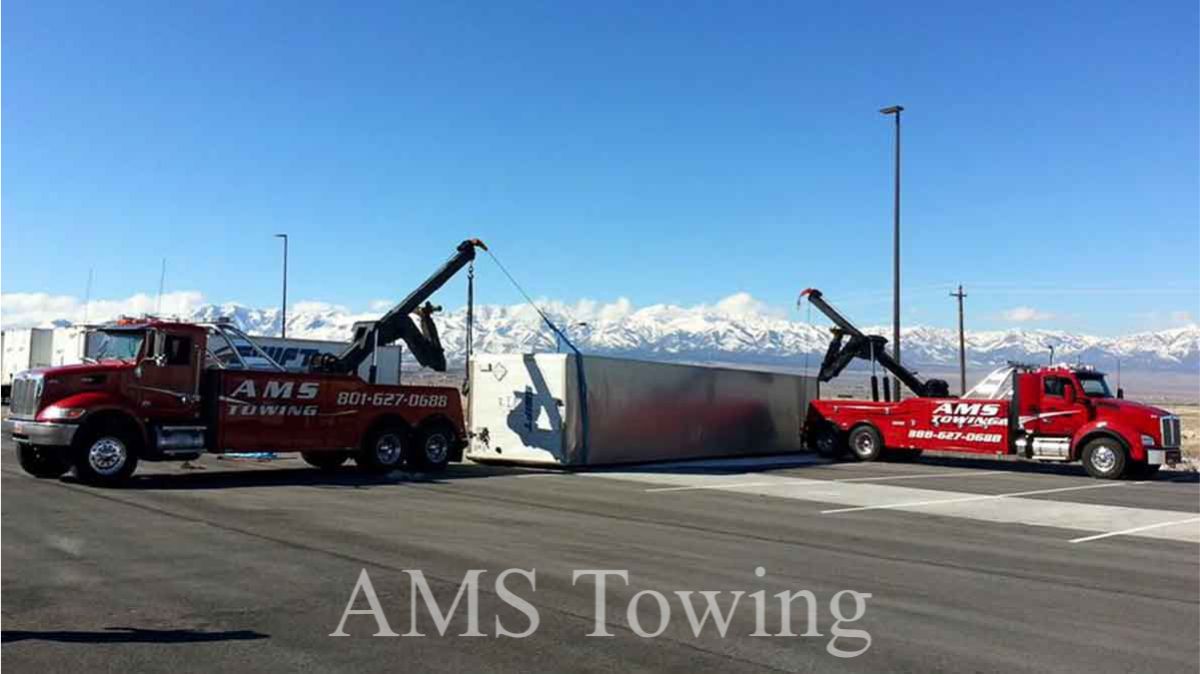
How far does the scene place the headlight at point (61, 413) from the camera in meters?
15.9

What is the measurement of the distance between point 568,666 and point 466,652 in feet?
2.39

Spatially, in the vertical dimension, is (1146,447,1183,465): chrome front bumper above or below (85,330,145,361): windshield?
below

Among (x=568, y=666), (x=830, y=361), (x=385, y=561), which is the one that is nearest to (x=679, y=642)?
(x=568, y=666)

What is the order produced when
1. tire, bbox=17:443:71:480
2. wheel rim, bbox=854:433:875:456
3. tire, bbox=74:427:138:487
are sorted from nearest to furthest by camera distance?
tire, bbox=74:427:138:487 → tire, bbox=17:443:71:480 → wheel rim, bbox=854:433:875:456

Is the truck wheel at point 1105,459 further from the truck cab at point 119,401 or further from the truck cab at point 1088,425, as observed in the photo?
the truck cab at point 119,401

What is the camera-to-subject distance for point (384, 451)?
803 inches

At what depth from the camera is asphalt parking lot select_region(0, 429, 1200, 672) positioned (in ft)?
21.6

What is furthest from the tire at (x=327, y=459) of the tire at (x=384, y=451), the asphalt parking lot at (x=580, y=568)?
the asphalt parking lot at (x=580, y=568)

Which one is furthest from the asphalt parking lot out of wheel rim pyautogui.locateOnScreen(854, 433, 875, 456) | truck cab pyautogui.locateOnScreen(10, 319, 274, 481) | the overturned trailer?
wheel rim pyautogui.locateOnScreen(854, 433, 875, 456)

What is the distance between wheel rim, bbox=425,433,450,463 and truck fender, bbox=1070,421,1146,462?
14.5 metres

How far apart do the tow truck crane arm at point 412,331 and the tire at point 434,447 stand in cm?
281

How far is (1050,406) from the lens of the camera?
24156 mm

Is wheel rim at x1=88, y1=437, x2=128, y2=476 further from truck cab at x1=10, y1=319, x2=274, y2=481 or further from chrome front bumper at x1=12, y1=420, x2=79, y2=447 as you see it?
chrome front bumper at x1=12, y1=420, x2=79, y2=447

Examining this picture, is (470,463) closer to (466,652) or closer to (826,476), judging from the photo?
(826,476)
